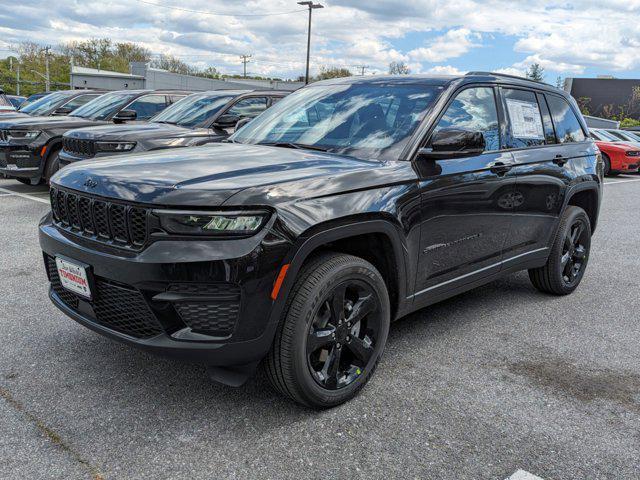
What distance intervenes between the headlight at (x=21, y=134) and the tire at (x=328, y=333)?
8261 mm

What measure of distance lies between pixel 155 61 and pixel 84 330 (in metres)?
112

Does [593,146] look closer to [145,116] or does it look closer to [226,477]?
[226,477]

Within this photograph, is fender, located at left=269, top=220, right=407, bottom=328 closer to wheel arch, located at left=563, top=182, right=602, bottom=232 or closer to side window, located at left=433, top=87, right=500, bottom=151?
side window, located at left=433, top=87, right=500, bottom=151

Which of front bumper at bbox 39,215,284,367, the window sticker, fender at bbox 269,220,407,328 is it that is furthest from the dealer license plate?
the window sticker

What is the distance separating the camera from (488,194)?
3975 millimetres

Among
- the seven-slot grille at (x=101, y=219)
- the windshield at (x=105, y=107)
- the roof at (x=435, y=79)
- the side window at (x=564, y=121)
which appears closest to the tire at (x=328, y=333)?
the seven-slot grille at (x=101, y=219)

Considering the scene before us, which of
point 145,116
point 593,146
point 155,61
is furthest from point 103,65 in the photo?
point 593,146

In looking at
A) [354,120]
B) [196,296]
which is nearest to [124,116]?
[354,120]

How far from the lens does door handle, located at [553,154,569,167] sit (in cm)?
474

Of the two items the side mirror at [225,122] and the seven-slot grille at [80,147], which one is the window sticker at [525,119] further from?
the seven-slot grille at [80,147]

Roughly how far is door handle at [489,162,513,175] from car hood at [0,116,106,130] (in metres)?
8.06

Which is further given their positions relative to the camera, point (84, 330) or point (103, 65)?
point (103, 65)

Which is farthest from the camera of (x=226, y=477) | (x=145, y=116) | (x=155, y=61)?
(x=155, y=61)

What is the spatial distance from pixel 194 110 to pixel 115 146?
5.14 feet
